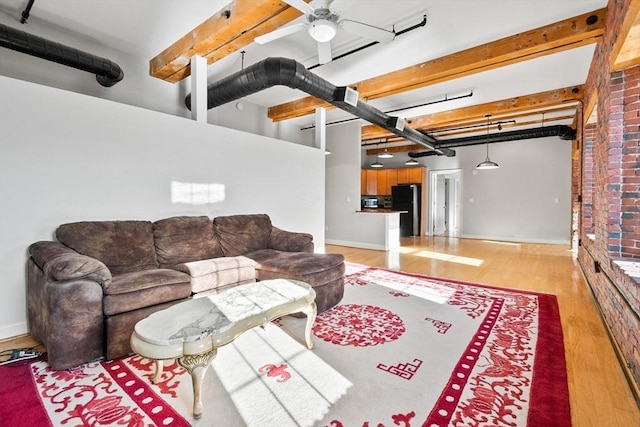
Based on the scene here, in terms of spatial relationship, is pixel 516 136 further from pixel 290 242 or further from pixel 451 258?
pixel 290 242

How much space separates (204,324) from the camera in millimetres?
1653

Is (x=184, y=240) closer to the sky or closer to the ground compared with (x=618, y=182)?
closer to the ground

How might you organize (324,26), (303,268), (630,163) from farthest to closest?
(303,268), (630,163), (324,26)

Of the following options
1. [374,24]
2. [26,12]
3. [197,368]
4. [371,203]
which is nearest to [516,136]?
[371,203]

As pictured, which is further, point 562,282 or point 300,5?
point 562,282

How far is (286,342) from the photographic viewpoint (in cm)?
239

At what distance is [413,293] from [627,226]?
2065 mm

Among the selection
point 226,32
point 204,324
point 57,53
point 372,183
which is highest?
point 226,32

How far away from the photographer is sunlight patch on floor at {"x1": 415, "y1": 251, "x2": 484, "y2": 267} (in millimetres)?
5629

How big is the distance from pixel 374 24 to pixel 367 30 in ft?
2.43

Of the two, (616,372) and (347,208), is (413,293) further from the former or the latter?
(347,208)

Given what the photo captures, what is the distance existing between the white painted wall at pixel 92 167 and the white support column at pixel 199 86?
0.20 meters

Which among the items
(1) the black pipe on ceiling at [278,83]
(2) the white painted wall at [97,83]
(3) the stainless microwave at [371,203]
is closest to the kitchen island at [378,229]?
(1) the black pipe on ceiling at [278,83]

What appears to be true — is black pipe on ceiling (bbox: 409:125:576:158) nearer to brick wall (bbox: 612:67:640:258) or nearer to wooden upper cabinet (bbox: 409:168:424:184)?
wooden upper cabinet (bbox: 409:168:424:184)
